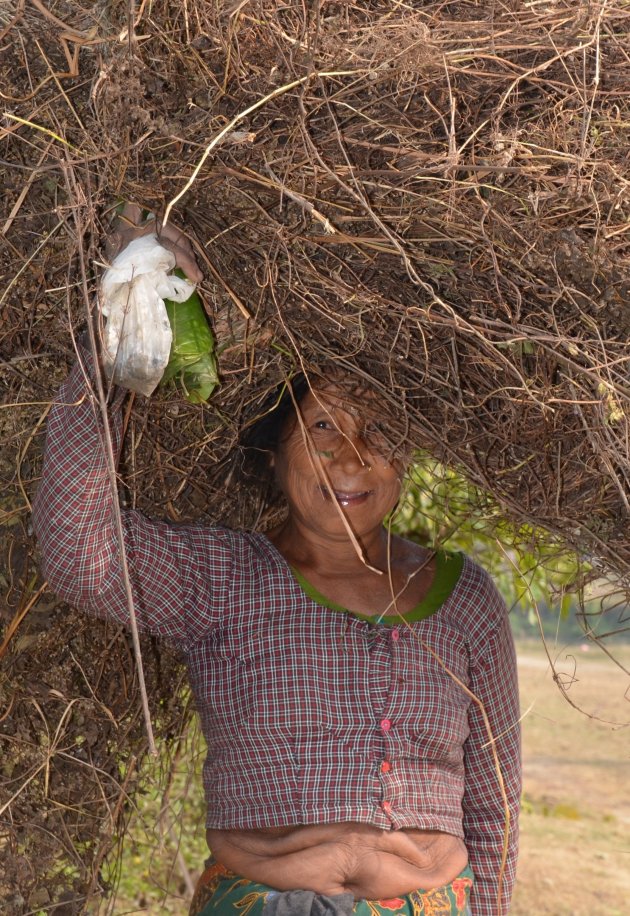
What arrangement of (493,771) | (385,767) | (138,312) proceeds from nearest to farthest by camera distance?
(138,312)
(385,767)
(493,771)

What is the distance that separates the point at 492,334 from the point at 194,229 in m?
0.48

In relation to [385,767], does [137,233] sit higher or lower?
higher

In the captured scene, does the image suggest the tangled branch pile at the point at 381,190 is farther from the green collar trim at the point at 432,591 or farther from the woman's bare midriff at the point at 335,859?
the woman's bare midriff at the point at 335,859

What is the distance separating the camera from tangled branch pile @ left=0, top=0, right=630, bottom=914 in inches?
58.9

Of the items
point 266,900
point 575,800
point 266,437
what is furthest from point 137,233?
point 575,800

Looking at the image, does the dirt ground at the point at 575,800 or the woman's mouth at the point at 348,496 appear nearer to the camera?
the woman's mouth at the point at 348,496

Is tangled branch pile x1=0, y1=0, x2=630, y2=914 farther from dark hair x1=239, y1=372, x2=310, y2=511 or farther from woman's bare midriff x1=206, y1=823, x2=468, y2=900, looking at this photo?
woman's bare midriff x1=206, y1=823, x2=468, y2=900

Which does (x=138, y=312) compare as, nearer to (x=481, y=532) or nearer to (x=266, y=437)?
(x=266, y=437)

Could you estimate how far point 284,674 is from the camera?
197cm

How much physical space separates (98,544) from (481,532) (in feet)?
3.04

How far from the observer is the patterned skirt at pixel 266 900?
1.87 m

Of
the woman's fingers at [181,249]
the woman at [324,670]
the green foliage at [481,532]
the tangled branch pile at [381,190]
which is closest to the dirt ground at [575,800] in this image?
the green foliage at [481,532]

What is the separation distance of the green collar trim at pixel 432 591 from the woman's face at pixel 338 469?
0.12m

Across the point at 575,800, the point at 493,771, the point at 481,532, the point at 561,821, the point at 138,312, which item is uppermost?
the point at 138,312
